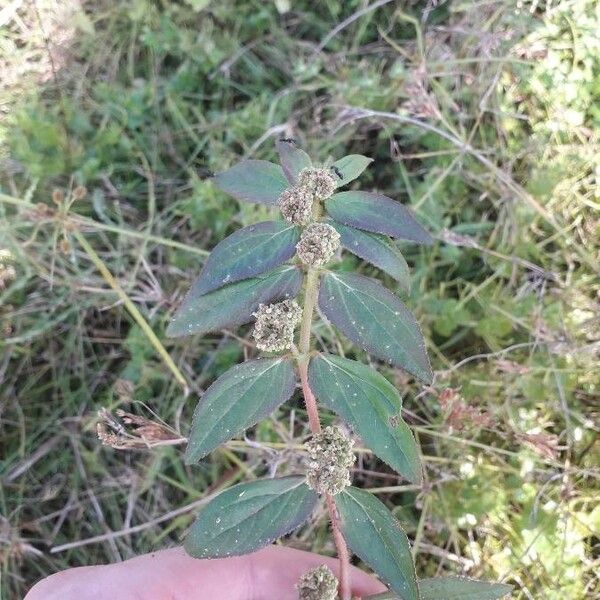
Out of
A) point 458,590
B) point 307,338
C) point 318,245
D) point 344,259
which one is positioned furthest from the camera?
point 344,259

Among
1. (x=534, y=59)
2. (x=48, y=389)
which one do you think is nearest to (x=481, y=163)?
(x=534, y=59)

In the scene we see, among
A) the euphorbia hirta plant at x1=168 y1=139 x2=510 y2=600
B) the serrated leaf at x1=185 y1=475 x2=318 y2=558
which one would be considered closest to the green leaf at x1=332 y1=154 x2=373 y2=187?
the euphorbia hirta plant at x1=168 y1=139 x2=510 y2=600

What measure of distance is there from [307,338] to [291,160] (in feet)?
1.10

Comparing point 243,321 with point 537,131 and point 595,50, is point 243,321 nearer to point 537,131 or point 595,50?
point 537,131

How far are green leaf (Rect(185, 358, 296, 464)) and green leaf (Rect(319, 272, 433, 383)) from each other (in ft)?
0.46

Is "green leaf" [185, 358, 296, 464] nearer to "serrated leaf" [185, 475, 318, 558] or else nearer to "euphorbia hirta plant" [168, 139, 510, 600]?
"euphorbia hirta plant" [168, 139, 510, 600]

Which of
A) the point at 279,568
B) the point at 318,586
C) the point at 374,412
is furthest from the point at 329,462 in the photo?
the point at 279,568

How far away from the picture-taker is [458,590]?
1.36 m

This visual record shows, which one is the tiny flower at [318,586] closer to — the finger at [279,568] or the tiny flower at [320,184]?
the finger at [279,568]

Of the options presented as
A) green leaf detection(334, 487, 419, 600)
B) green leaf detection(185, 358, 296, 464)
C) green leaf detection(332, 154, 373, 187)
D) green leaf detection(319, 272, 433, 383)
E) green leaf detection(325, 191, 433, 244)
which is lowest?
green leaf detection(334, 487, 419, 600)

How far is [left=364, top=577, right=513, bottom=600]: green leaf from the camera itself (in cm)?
134

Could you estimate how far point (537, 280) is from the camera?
220 cm

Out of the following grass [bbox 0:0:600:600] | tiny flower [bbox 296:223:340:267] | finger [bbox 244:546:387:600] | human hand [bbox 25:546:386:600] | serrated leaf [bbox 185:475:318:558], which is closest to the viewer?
tiny flower [bbox 296:223:340:267]

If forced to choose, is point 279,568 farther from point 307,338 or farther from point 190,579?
point 307,338
